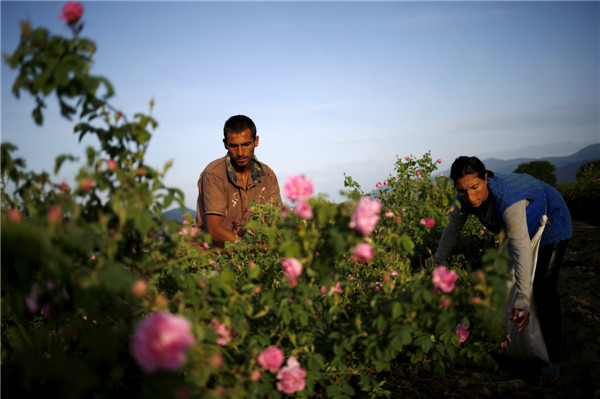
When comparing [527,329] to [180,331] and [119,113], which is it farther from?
[119,113]

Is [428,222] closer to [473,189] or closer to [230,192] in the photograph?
[473,189]

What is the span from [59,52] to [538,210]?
313 cm

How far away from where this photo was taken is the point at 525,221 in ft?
8.15

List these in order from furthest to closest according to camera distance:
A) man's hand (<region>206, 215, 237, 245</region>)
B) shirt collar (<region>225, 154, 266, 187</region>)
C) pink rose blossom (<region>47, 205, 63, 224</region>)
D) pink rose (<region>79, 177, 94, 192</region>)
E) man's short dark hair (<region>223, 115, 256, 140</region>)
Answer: shirt collar (<region>225, 154, 266, 187</region>)
man's short dark hair (<region>223, 115, 256, 140</region>)
man's hand (<region>206, 215, 237, 245</region>)
pink rose (<region>79, 177, 94, 192</region>)
pink rose blossom (<region>47, 205, 63, 224</region>)

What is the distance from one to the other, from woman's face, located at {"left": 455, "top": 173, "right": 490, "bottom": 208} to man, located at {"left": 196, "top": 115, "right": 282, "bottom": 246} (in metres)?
1.76

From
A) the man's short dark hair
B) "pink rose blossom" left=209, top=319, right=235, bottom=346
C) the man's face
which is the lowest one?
"pink rose blossom" left=209, top=319, right=235, bottom=346

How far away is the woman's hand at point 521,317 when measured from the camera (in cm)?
243

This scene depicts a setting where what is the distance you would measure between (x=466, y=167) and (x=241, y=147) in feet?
7.32

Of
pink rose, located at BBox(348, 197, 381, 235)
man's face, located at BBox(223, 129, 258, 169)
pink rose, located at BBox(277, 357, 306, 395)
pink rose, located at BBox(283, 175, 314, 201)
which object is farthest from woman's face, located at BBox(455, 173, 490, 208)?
man's face, located at BBox(223, 129, 258, 169)

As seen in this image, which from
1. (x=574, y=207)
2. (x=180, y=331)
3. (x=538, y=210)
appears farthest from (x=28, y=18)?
(x=574, y=207)

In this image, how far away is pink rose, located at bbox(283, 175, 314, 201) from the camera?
167cm

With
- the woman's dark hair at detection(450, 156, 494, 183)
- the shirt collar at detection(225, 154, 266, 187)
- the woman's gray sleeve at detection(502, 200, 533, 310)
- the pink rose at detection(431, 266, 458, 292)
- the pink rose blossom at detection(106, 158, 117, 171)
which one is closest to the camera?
the pink rose blossom at detection(106, 158, 117, 171)

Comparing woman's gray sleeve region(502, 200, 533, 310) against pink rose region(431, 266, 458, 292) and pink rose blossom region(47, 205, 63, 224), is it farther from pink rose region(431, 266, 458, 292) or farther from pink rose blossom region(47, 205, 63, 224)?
A: pink rose blossom region(47, 205, 63, 224)

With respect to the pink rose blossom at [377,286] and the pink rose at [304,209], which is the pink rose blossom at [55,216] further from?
the pink rose blossom at [377,286]
